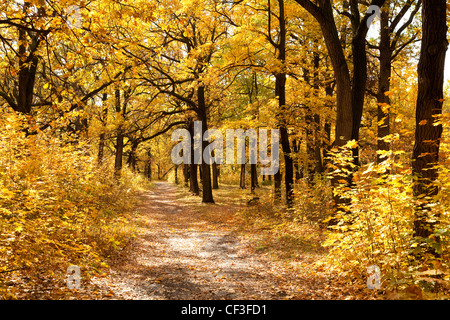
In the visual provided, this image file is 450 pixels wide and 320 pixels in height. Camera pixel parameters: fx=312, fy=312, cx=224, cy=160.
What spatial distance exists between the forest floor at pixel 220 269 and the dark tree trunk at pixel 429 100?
1.73 m

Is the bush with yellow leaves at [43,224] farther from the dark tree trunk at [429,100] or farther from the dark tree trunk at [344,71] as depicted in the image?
the dark tree trunk at [344,71]

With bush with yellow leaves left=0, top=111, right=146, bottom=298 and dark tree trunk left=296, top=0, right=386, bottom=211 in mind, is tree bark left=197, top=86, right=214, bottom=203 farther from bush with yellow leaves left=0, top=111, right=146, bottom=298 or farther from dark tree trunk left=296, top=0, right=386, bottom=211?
dark tree trunk left=296, top=0, right=386, bottom=211

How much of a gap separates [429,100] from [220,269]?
505 cm

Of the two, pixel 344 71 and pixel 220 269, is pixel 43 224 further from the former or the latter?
pixel 344 71

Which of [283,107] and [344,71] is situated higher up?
[344,71]

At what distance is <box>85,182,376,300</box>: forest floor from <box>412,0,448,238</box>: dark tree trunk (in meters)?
1.73

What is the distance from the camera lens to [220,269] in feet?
22.5

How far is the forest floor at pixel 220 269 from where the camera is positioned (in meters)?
5.20

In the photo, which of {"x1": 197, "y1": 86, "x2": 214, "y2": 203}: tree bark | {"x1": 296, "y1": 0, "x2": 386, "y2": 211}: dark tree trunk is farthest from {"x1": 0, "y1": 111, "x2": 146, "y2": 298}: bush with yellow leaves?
{"x1": 197, "y1": 86, "x2": 214, "y2": 203}: tree bark

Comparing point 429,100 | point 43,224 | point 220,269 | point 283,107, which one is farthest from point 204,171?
point 429,100
